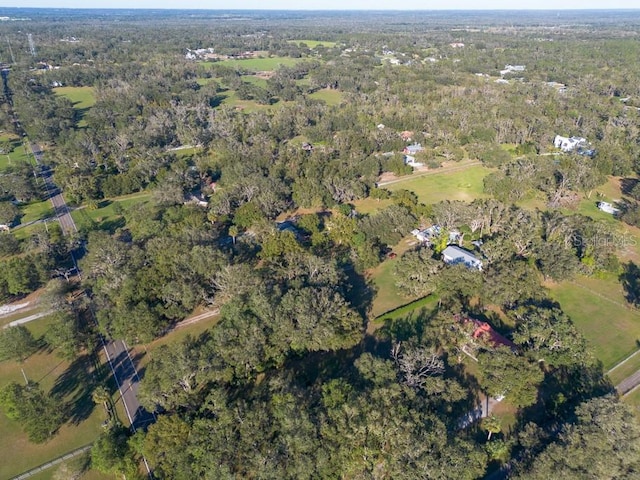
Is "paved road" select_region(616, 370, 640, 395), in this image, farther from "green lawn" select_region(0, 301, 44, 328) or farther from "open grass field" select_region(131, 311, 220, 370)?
"green lawn" select_region(0, 301, 44, 328)

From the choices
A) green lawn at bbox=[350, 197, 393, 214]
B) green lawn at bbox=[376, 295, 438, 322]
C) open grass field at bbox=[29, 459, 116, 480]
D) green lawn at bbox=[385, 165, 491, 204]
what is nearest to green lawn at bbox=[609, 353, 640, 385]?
green lawn at bbox=[376, 295, 438, 322]

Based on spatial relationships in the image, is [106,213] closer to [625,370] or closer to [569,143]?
[625,370]

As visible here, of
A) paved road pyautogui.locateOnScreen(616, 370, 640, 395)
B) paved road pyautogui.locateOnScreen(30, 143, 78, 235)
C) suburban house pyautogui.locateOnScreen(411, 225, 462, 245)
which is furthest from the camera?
paved road pyautogui.locateOnScreen(30, 143, 78, 235)

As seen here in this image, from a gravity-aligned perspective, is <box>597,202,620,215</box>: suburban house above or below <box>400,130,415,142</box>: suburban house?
below

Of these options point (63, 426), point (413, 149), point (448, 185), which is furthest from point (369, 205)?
point (63, 426)

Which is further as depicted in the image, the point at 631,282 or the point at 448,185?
the point at 448,185

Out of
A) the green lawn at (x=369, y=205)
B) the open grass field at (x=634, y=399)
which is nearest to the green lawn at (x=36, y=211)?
the green lawn at (x=369, y=205)
